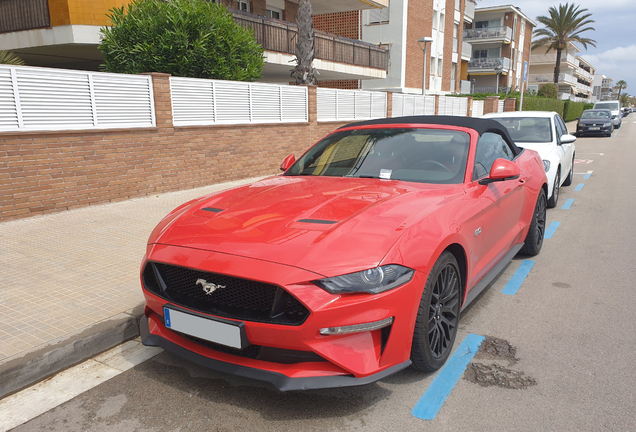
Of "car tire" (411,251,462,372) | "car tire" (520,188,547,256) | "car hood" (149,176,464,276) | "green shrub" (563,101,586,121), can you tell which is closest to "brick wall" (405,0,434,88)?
"green shrub" (563,101,586,121)

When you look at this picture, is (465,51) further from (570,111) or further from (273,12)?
(273,12)

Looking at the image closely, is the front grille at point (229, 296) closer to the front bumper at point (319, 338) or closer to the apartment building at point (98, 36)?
the front bumper at point (319, 338)

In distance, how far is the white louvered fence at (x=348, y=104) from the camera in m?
14.4

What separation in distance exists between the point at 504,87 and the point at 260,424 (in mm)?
54838

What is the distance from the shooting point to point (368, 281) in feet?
8.12

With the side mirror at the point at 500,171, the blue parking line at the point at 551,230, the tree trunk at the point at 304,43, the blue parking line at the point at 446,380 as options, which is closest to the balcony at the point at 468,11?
the tree trunk at the point at 304,43

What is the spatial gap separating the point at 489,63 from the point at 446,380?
5093 cm

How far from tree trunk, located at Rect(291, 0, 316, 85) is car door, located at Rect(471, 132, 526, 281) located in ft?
36.0

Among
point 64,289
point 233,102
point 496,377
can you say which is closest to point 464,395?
point 496,377

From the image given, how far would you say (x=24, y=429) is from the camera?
8.78 ft

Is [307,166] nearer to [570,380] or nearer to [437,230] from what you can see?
[437,230]

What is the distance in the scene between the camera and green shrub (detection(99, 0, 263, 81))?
10.1 meters

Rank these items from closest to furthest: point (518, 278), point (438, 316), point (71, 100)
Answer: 1. point (438, 316)
2. point (518, 278)
3. point (71, 100)

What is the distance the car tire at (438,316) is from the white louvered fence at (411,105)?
15819 millimetres
